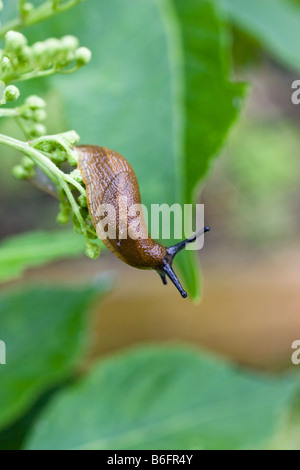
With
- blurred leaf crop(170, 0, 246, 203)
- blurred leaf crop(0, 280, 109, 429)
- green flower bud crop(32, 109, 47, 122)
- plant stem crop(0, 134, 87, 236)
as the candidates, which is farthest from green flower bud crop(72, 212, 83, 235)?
blurred leaf crop(0, 280, 109, 429)

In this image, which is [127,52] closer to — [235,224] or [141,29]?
[141,29]

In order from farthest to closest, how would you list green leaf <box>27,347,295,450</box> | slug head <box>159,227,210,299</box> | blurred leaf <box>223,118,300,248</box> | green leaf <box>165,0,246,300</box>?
blurred leaf <box>223,118,300,248</box> < green leaf <box>27,347,295,450</box> < green leaf <box>165,0,246,300</box> < slug head <box>159,227,210,299</box>

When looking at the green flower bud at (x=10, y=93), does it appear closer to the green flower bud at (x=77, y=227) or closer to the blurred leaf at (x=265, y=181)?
the green flower bud at (x=77, y=227)

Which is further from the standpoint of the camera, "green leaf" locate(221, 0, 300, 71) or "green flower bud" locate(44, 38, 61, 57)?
"green leaf" locate(221, 0, 300, 71)

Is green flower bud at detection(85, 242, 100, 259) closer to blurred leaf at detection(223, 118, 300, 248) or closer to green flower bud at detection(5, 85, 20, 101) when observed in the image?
green flower bud at detection(5, 85, 20, 101)

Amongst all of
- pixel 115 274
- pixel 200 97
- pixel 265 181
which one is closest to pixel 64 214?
pixel 200 97

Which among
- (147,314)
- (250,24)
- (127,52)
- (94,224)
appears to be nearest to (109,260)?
(147,314)
